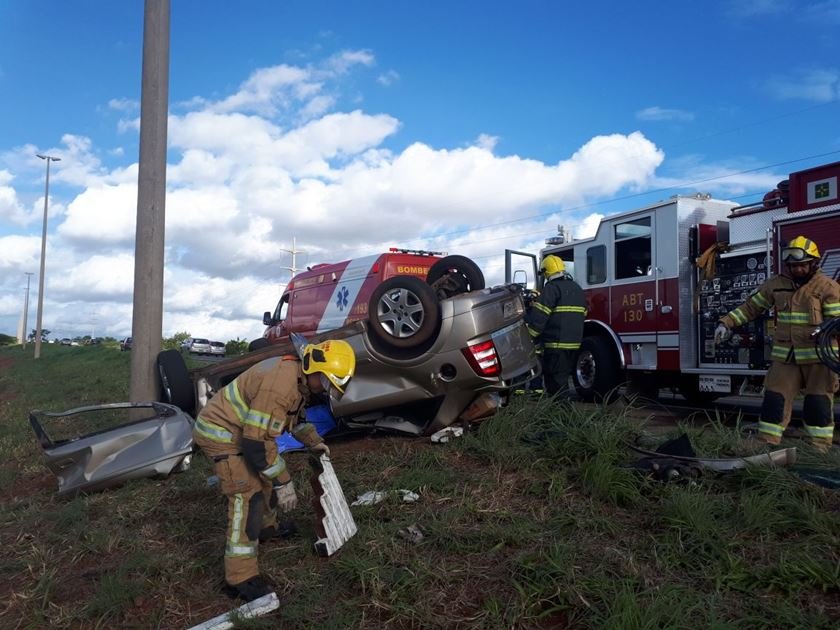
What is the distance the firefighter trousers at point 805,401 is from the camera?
5.01m

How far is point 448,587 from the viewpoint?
3033 mm

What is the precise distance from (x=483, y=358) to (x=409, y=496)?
142cm

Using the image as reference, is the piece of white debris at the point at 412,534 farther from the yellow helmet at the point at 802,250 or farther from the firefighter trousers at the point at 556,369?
the yellow helmet at the point at 802,250

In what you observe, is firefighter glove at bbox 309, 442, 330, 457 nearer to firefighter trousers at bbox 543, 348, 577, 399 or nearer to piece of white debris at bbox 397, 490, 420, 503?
piece of white debris at bbox 397, 490, 420, 503

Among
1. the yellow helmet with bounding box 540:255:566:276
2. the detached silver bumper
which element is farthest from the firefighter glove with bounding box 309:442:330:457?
the yellow helmet with bounding box 540:255:566:276

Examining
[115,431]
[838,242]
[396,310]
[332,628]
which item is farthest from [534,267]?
[332,628]

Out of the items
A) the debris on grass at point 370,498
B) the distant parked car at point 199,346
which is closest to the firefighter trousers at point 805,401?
the debris on grass at point 370,498

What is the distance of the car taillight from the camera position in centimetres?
512

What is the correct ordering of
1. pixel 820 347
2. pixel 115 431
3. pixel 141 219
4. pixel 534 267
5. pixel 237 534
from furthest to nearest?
pixel 534 267 → pixel 141 219 → pixel 115 431 → pixel 820 347 → pixel 237 534

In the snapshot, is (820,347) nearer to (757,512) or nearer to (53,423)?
(757,512)

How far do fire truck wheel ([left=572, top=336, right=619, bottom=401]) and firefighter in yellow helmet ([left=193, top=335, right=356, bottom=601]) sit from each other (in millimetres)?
6077

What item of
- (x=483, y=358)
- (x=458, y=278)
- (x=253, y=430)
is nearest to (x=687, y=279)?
(x=458, y=278)

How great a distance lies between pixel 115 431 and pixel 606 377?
241 inches

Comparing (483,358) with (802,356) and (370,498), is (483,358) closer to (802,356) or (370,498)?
(370,498)
